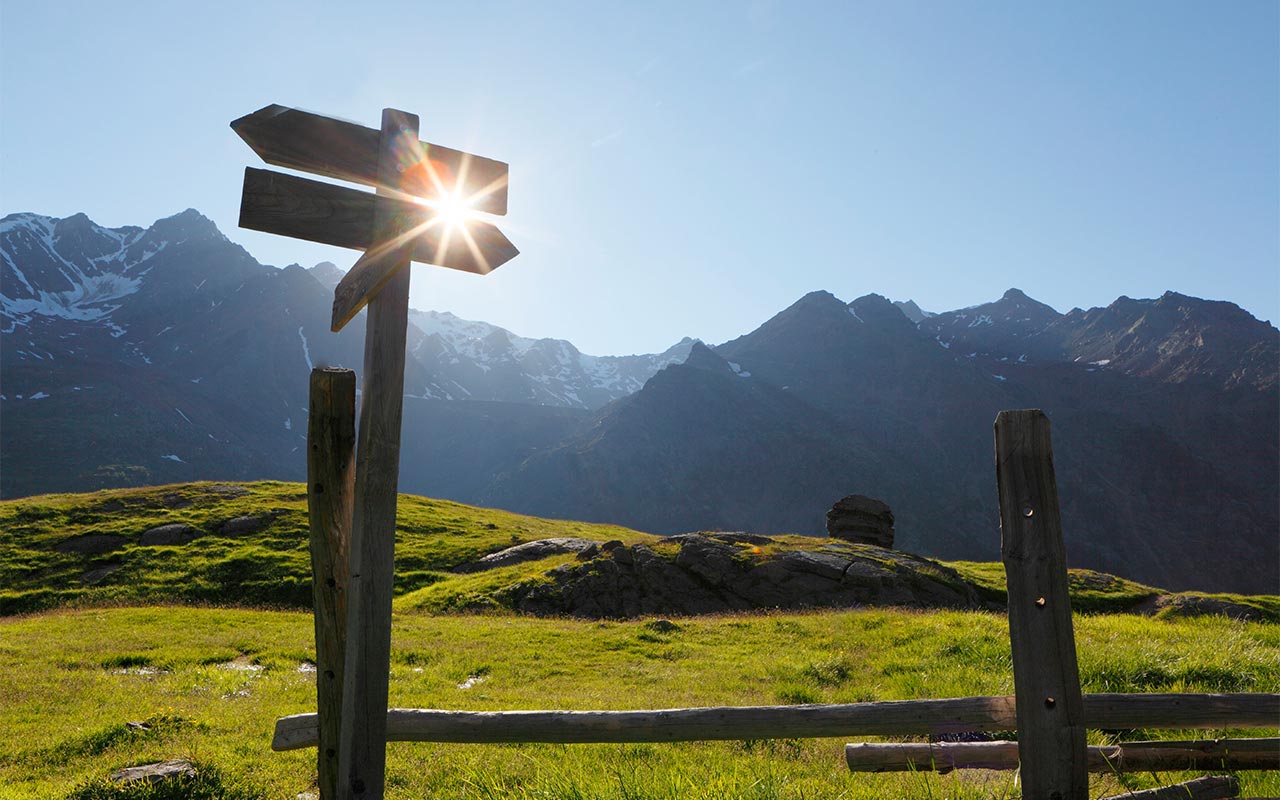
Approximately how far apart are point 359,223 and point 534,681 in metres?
14.2

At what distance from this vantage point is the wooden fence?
4.71m

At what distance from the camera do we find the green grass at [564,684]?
7223mm

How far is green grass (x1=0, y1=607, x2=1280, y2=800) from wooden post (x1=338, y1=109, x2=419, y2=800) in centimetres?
161

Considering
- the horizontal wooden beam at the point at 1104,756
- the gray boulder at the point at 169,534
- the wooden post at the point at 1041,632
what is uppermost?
the wooden post at the point at 1041,632

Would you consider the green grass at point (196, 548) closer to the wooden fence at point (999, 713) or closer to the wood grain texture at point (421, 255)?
the wooden fence at point (999, 713)

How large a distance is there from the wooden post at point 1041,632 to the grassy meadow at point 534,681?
2.42 feet

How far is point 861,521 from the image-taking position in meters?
57.8

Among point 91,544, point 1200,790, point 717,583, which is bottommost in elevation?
point 91,544

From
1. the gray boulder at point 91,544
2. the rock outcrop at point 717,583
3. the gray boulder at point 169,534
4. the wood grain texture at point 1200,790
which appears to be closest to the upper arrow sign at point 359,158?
the wood grain texture at point 1200,790

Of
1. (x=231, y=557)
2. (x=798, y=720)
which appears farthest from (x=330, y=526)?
(x=231, y=557)

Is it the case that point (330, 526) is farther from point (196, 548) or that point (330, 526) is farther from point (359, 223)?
point (196, 548)

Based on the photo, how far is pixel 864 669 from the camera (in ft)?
45.2

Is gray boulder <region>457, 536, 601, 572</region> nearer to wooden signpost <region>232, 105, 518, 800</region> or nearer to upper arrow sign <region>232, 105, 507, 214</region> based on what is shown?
wooden signpost <region>232, 105, 518, 800</region>

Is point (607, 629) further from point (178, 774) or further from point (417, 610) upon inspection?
point (178, 774)
